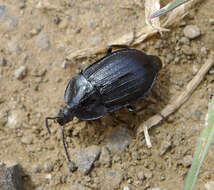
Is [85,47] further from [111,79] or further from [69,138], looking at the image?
[69,138]

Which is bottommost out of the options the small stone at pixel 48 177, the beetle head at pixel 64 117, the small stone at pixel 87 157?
the small stone at pixel 48 177

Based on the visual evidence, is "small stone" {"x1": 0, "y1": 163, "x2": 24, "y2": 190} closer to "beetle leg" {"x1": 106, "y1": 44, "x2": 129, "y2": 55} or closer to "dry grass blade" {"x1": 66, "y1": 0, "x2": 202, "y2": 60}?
"dry grass blade" {"x1": 66, "y1": 0, "x2": 202, "y2": 60}

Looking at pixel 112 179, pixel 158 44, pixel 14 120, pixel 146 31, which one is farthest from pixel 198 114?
pixel 14 120

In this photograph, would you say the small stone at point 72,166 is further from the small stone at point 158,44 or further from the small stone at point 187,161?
the small stone at point 158,44

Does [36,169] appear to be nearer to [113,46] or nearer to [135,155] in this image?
[135,155]

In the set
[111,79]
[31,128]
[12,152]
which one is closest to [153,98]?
[111,79]

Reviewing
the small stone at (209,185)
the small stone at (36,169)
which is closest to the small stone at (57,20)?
the small stone at (36,169)
